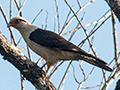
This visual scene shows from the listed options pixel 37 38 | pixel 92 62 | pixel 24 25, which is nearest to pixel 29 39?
pixel 37 38

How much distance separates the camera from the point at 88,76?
14.1ft

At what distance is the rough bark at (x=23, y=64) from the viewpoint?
10.8 ft

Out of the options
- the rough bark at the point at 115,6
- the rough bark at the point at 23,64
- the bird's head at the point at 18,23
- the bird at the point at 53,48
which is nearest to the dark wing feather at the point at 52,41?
the bird at the point at 53,48

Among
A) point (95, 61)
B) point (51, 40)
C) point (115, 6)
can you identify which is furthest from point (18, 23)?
point (115, 6)

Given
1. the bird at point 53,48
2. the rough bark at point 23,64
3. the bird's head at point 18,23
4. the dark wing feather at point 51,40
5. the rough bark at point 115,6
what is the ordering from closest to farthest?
the rough bark at point 115,6 → the rough bark at point 23,64 → the bird at point 53,48 → the dark wing feather at point 51,40 → the bird's head at point 18,23

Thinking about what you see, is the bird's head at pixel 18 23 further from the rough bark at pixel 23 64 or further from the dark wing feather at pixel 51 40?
the rough bark at pixel 23 64

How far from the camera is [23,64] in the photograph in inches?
131

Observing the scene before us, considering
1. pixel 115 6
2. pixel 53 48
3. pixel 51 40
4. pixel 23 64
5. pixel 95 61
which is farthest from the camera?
pixel 51 40

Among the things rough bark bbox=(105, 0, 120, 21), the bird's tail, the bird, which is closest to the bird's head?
the bird

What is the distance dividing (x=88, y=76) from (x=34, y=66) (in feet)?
A: 4.31

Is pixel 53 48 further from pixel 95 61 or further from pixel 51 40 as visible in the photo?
pixel 95 61

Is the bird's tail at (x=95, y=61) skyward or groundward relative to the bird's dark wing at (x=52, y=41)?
groundward

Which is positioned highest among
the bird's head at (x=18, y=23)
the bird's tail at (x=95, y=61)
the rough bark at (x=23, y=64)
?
the bird's head at (x=18, y=23)

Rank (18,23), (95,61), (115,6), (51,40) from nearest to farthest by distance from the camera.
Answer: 1. (115,6)
2. (95,61)
3. (51,40)
4. (18,23)
